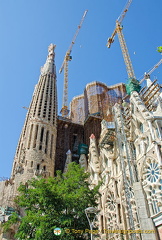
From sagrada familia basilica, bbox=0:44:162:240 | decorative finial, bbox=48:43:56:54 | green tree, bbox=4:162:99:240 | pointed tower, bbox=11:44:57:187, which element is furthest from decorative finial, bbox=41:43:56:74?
green tree, bbox=4:162:99:240

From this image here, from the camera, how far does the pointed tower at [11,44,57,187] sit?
3014 cm

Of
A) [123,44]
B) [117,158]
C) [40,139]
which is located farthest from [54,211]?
[123,44]

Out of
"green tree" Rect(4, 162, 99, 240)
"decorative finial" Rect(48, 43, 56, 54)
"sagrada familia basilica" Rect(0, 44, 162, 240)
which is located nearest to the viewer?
"green tree" Rect(4, 162, 99, 240)

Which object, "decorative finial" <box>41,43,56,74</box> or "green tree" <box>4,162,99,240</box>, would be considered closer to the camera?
"green tree" <box>4,162,99,240</box>

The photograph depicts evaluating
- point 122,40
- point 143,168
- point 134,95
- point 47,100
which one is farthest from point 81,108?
point 143,168

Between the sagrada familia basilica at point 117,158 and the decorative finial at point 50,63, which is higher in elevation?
the decorative finial at point 50,63

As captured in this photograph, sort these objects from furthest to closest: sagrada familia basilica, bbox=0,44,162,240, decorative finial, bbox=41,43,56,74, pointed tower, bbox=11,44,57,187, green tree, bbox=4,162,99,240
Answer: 1. decorative finial, bbox=41,43,56,74
2. pointed tower, bbox=11,44,57,187
3. sagrada familia basilica, bbox=0,44,162,240
4. green tree, bbox=4,162,99,240

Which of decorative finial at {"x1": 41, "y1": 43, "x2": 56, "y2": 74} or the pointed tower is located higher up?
decorative finial at {"x1": 41, "y1": 43, "x2": 56, "y2": 74}

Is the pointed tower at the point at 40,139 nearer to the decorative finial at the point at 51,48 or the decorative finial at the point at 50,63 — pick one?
the decorative finial at the point at 50,63

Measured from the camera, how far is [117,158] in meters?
23.3

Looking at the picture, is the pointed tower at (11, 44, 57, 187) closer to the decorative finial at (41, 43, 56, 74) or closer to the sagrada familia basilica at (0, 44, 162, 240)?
the sagrada familia basilica at (0, 44, 162, 240)

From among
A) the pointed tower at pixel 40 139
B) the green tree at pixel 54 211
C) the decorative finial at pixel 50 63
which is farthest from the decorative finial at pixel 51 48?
the green tree at pixel 54 211

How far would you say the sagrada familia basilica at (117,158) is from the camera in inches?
688

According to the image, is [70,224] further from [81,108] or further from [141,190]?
[81,108]
